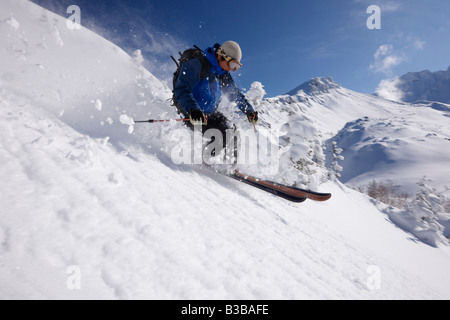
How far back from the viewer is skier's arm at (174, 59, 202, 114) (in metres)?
3.34

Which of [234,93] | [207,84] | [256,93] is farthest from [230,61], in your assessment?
[256,93]

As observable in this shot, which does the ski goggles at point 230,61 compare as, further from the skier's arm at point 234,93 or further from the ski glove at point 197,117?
the ski glove at point 197,117

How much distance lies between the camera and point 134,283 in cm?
124

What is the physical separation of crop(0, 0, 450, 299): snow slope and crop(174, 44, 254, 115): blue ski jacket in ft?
3.22

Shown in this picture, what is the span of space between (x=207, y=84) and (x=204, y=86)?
0.23 ft

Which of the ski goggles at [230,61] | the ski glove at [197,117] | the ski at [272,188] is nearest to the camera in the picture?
the ski glove at [197,117]

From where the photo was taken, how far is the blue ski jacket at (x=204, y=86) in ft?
11.2

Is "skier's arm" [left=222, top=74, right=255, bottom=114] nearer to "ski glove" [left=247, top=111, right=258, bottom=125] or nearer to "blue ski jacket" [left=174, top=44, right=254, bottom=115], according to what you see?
"blue ski jacket" [left=174, top=44, right=254, bottom=115]

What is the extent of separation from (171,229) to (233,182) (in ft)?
9.33

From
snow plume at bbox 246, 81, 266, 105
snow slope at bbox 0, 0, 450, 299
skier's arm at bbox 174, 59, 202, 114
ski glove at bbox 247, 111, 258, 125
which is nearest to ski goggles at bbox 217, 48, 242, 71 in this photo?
skier's arm at bbox 174, 59, 202, 114

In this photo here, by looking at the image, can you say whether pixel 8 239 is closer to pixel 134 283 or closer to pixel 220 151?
pixel 134 283

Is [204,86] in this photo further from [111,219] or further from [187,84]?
[111,219]

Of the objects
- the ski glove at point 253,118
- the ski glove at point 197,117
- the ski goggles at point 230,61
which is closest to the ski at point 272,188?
the ski glove at point 253,118
